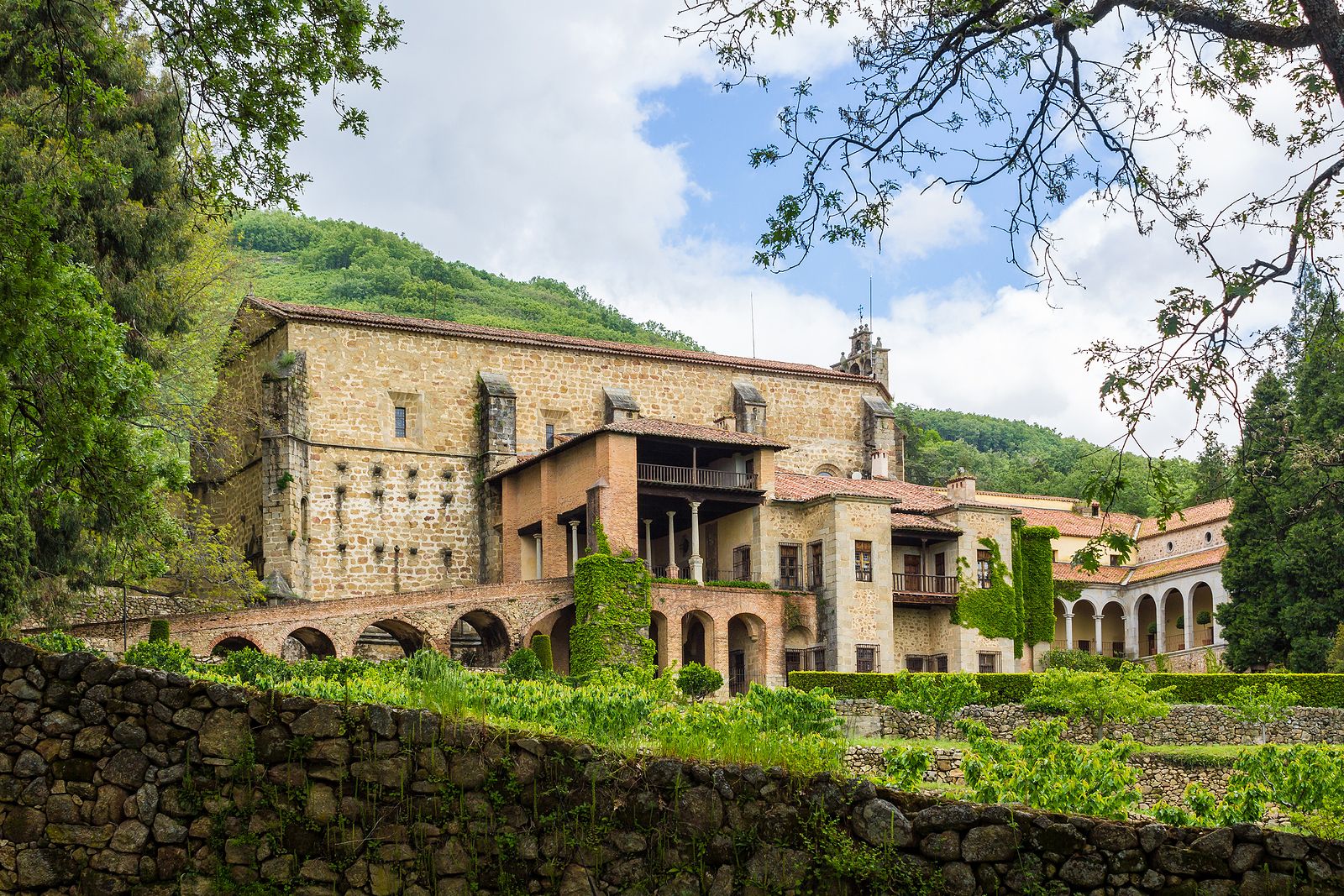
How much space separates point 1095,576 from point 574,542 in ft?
69.7

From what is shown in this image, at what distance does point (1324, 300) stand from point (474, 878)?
22.2 feet

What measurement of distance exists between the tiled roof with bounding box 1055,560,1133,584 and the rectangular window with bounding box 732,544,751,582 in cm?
1332

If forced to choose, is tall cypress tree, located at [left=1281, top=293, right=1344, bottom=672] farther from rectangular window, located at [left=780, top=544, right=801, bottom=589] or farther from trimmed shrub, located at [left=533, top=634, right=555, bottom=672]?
trimmed shrub, located at [left=533, top=634, right=555, bottom=672]

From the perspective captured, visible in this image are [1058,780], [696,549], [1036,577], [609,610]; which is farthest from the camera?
[1036,577]

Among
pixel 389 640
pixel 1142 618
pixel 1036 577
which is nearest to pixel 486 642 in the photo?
pixel 389 640

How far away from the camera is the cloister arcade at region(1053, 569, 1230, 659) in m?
50.7

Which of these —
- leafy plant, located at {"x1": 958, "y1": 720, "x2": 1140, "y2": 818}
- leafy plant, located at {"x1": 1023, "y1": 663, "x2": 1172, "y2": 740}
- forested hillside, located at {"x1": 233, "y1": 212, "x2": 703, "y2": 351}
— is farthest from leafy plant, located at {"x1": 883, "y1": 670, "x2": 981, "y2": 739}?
forested hillside, located at {"x1": 233, "y1": 212, "x2": 703, "y2": 351}

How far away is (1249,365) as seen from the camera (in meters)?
8.70

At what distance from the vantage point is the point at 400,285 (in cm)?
7606

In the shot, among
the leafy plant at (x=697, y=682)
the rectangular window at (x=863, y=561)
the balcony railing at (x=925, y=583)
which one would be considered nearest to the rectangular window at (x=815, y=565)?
the rectangular window at (x=863, y=561)

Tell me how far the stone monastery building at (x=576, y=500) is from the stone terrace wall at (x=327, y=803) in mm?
24165

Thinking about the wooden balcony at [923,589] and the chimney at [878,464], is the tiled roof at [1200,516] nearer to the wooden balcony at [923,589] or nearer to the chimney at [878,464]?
the chimney at [878,464]

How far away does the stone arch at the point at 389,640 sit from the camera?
3606cm

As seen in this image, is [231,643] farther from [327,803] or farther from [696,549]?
[327,803]
